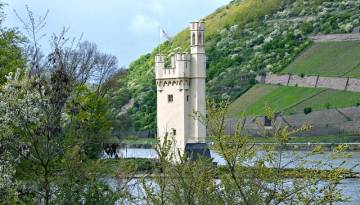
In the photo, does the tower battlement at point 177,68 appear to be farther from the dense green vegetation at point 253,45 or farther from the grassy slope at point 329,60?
the grassy slope at point 329,60

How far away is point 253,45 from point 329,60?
17.5 metres

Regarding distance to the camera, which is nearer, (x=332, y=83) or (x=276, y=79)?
(x=332, y=83)

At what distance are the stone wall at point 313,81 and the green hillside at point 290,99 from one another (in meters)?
1.29

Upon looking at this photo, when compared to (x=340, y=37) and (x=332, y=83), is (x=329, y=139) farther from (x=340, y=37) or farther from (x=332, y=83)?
(x=340, y=37)

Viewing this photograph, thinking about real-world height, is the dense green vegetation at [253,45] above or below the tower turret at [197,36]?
above

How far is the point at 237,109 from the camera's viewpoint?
509 feet

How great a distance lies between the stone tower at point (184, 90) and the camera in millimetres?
67125

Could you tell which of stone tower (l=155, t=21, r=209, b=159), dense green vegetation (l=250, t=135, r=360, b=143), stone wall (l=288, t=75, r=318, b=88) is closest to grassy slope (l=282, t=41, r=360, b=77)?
stone wall (l=288, t=75, r=318, b=88)

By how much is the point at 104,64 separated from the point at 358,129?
3254 inches

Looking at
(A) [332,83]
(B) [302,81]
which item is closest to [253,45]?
(B) [302,81]

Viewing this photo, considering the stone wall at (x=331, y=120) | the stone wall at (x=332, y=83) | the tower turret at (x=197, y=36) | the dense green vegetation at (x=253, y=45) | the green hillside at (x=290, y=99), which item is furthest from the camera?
the dense green vegetation at (x=253, y=45)

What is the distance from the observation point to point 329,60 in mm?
169875

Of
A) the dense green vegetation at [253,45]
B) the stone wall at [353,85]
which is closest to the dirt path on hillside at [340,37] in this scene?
the dense green vegetation at [253,45]

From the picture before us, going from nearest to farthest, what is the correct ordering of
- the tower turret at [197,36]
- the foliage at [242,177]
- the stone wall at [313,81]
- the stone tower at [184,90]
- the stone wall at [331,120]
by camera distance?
1. the foliage at [242,177]
2. the stone tower at [184,90]
3. the tower turret at [197,36]
4. the stone wall at [331,120]
5. the stone wall at [313,81]
